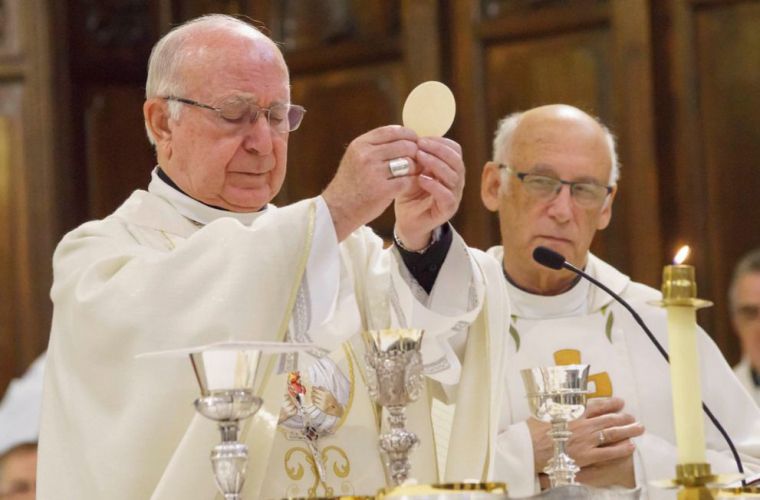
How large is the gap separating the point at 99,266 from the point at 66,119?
197 inches

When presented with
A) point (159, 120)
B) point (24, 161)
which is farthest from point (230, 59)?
point (24, 161)

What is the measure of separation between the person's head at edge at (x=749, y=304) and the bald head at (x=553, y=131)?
2.01 metres

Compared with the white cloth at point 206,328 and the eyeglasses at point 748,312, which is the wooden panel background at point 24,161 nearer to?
the eyeglasses at point 748,312

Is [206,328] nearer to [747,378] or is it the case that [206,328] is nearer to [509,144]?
[509,144]

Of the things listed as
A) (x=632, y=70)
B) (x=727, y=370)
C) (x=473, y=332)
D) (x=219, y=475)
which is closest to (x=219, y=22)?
(x=473, y=332)

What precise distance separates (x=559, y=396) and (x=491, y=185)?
2.28 meters

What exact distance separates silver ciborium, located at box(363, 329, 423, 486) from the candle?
518 millimetres

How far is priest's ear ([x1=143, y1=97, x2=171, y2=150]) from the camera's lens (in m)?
4.09

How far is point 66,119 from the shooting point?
840 centimetres

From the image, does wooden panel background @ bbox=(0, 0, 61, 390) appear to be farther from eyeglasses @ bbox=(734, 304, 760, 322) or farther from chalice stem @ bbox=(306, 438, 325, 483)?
chalice stem @ bbox=(306, 438, 325, 483)

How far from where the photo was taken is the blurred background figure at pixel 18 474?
5906 millimetres

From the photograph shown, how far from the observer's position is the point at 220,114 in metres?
3.92

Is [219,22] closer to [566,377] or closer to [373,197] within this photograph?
[373,197]

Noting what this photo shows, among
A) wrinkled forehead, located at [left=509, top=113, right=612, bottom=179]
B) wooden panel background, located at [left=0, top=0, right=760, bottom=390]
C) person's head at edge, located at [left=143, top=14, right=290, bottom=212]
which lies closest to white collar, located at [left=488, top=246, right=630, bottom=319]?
wrinkled forehead, located at [left=509, top=113, right=612, bottom=179]
